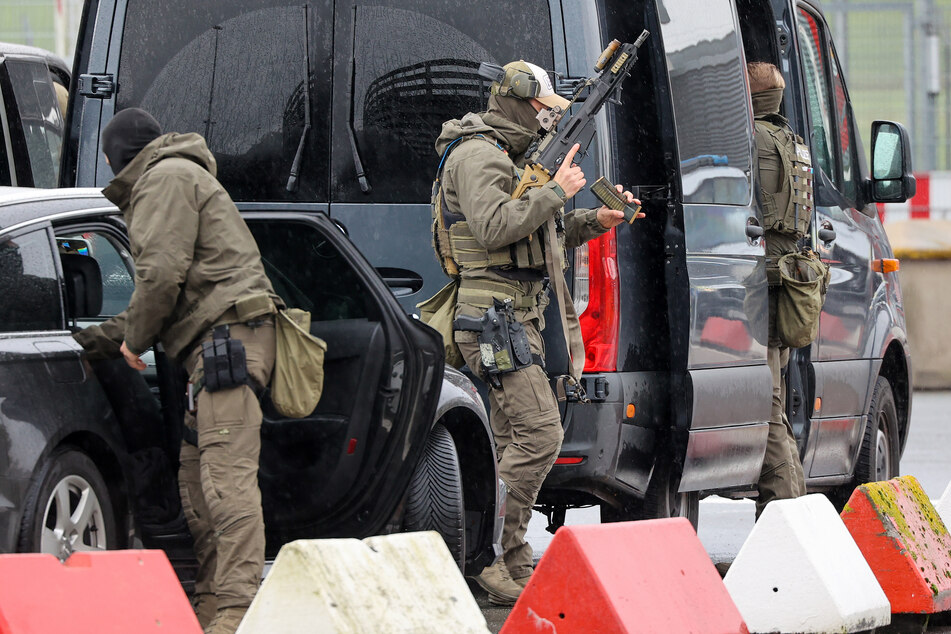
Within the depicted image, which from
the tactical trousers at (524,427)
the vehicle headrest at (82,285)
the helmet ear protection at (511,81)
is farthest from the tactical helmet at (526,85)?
the vehicle headrest at (82,285)

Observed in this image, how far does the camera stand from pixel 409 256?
6277 millimetres

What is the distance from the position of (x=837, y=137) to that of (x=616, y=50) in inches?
94.8

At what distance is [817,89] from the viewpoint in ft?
25.9

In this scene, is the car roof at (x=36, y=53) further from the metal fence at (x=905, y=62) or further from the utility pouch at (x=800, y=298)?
the metal fence at (x=905, y=62)

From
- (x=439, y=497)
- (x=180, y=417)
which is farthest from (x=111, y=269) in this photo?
(x=439, y=497)

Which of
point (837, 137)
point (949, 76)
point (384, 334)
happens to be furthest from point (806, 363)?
point (949, 76)

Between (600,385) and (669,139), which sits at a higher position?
(669,139)

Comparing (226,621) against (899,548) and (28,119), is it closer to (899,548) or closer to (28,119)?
(899,548)

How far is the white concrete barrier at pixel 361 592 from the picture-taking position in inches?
135

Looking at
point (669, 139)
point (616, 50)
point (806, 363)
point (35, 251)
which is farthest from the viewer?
point (806, 363)

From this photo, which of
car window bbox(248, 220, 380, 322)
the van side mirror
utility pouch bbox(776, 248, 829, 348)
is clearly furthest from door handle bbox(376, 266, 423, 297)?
the van side mirror

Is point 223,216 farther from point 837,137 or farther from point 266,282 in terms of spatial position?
point 837,137

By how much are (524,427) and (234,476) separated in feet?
4.04

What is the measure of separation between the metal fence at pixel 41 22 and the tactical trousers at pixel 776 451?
25.0m
